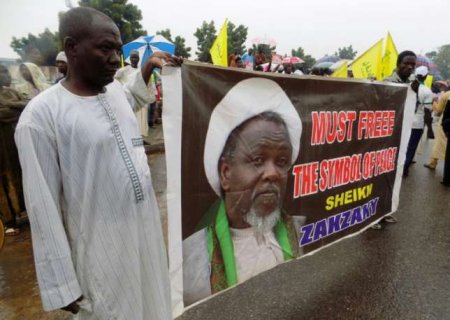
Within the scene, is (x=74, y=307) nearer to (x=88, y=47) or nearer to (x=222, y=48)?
(x=88, y=47)

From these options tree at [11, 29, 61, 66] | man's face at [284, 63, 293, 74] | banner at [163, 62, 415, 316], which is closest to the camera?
banner at [163, 62, 415, 316]

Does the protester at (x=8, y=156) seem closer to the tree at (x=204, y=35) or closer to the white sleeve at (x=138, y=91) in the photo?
the white sleeve at (x=138, y=91)

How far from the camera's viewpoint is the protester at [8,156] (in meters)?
3.94

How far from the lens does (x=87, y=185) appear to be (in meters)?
1.36

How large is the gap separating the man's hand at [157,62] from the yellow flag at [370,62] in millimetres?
4361

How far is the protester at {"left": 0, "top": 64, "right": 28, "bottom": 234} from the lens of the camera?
394 cm

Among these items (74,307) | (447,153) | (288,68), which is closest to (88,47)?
(74,307)

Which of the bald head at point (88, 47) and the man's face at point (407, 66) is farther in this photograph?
the man's face at point (407, 66)

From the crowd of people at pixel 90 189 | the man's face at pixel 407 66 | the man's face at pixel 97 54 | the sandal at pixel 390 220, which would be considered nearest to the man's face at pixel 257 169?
the crowd of people at pixel 90 189

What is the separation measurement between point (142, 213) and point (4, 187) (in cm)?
327

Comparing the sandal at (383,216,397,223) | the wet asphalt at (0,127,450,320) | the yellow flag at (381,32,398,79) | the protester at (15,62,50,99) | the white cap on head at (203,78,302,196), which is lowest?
the wet asphalt at (0,127,450,320)

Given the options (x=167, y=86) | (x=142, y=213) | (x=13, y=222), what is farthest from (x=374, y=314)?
(x=13, y=222)

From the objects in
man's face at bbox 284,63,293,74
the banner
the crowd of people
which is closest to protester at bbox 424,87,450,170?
the banner

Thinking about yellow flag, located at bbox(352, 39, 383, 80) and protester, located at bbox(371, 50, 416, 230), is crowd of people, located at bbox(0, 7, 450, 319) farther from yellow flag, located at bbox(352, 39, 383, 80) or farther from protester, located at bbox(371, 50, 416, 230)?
yellow flag, located at bbox(352, 39, 383, 80)
